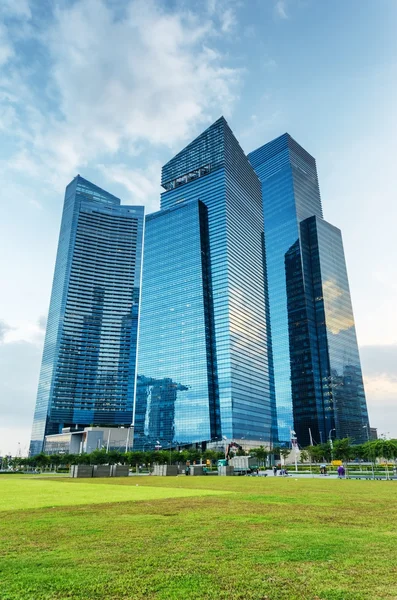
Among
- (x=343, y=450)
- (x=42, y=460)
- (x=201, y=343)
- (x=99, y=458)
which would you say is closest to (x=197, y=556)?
(x=343, y=450)

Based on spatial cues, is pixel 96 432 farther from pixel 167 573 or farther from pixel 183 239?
pixel 167 573

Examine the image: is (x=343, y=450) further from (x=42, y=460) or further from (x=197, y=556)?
(x=197, y=556)

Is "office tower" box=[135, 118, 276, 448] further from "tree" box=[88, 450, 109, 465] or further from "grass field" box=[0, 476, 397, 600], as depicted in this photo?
"grass field" box=[0, 476, 397, 600]

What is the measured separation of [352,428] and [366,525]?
20836cm

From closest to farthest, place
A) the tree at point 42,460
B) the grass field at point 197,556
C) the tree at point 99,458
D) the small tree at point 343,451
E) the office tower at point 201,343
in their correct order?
the grass field at point 197,556
the small tree at point 343,451
the tree at point 99,458
the tree at point 42,460
the office tower at point 201,343

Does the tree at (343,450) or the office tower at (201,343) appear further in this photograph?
the office tower at (201,343)

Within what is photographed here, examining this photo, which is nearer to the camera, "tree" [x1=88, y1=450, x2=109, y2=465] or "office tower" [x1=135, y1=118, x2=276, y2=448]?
"tree" [x1=88, y1=450, x2=109, y2=465]

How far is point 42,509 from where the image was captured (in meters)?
17.0

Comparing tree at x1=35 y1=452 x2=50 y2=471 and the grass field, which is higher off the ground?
the grass field

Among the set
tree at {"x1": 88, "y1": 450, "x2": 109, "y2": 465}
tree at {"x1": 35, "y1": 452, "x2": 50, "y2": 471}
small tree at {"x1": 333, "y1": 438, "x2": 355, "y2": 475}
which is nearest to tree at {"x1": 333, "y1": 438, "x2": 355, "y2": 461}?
small tree at {"x1": 333, "y1": 438, "x2": 355, "y2": 475}

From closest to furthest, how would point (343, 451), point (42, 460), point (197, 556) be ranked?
point (197, 556) → point (343, 451) → point (42, 460)

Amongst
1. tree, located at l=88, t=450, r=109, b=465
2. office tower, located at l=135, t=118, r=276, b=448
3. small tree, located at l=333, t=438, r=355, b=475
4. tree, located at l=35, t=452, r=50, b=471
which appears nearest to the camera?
small tree, located at l=333, t=438, r=355, b=475

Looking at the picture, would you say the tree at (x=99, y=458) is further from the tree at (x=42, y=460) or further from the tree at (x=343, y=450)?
the tree at (x=343, y=450)

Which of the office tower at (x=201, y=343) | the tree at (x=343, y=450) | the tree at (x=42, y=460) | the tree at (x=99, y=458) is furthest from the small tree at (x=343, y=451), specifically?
the tree at (x=42, y=460)
